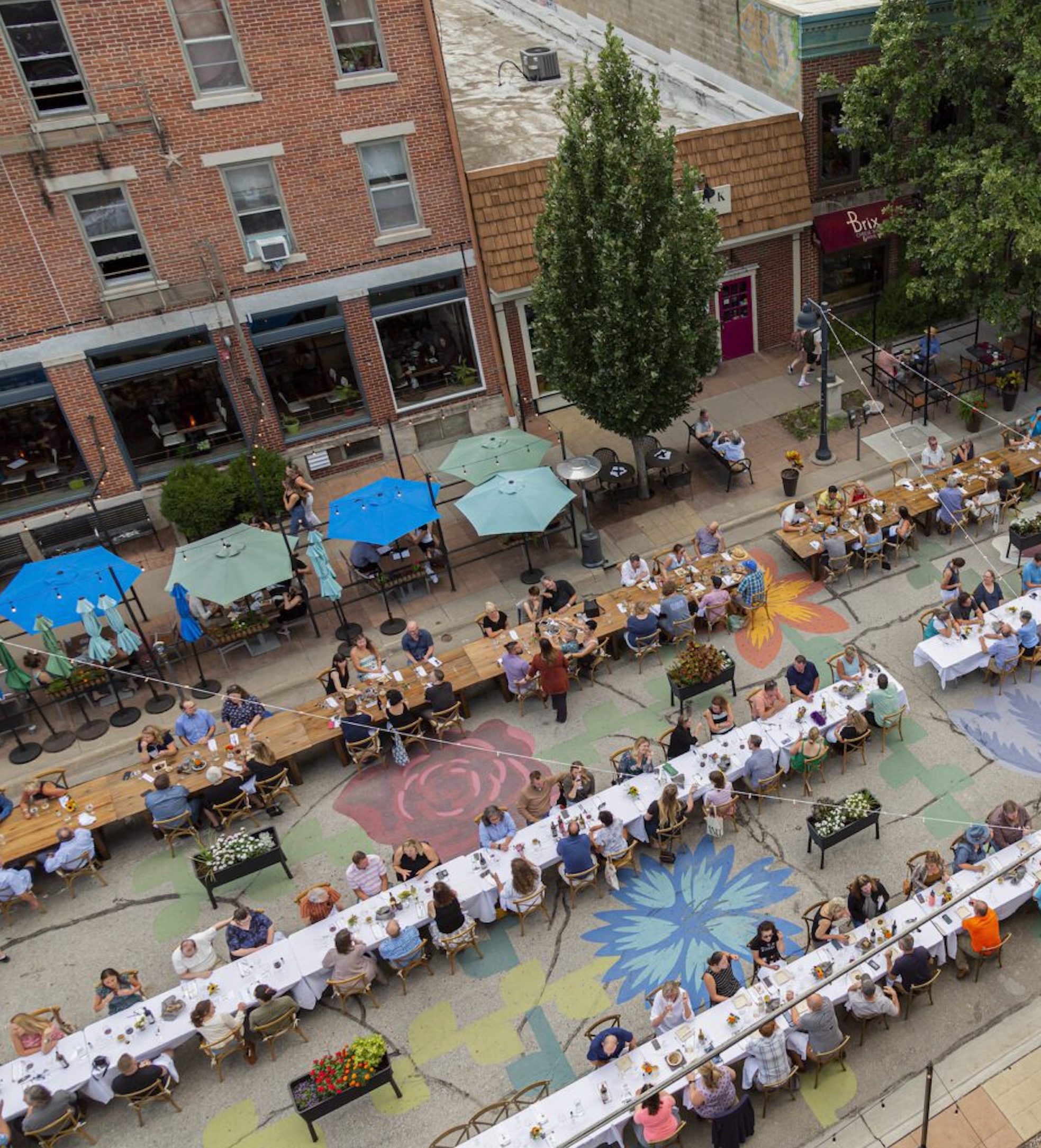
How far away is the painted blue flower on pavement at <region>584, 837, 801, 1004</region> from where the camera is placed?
12625 mm

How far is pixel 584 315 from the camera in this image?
18328 millimetres

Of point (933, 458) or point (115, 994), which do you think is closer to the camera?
point (115, 994)

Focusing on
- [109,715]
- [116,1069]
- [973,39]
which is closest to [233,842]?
[116,1069]

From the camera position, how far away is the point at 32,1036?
38.6 feet

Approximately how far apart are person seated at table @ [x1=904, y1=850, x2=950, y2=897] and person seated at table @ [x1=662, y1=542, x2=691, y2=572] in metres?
7.23

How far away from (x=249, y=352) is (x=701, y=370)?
391 inches

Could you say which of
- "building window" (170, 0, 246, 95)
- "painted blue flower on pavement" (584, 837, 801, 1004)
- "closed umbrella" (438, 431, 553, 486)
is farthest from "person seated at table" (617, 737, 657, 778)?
"building window" (170, 0, 246, 95)

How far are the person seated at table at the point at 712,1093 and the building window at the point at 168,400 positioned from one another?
56.4 ft

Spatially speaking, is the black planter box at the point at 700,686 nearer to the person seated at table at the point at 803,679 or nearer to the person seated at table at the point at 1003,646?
the person seated at table at the point at 803,679

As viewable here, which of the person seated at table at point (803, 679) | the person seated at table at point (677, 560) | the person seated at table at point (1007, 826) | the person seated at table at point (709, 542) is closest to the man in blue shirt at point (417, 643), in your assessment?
the person seated at table at point (677, 560)

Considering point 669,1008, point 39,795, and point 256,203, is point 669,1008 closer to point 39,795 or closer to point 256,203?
point 39,795

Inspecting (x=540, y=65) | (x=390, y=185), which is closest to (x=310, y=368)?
(x=390, y=185)

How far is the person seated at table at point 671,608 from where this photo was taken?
17.2 m

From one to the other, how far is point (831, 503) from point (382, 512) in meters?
8.68
